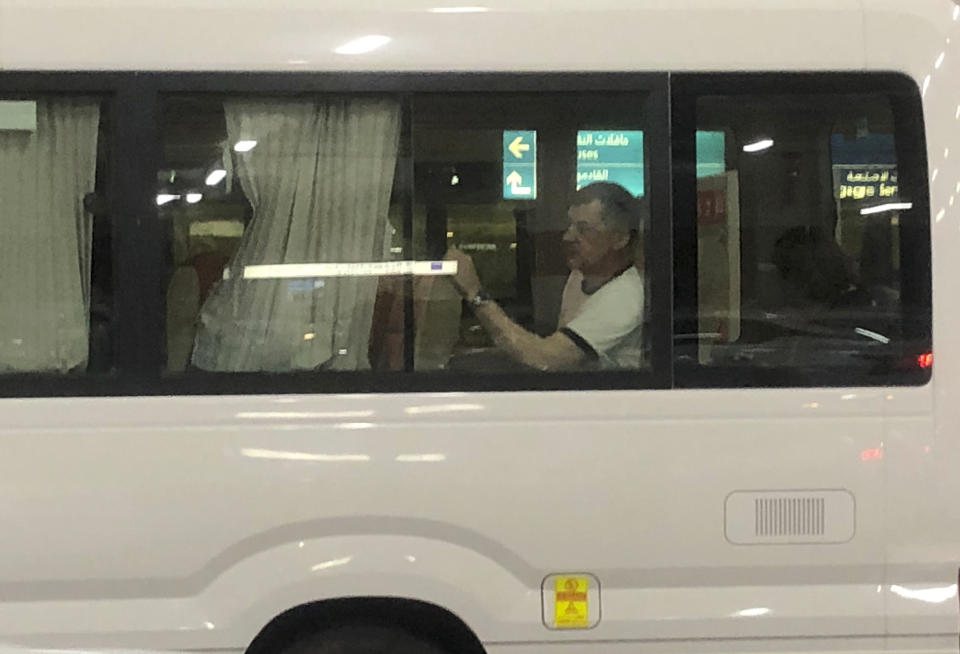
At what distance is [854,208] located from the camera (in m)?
3.11

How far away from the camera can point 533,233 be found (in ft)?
10.1

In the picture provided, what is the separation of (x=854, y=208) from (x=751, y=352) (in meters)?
0.56

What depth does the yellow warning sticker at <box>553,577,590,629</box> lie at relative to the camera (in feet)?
9.84

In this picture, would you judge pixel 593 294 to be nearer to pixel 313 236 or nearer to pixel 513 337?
pixel 513 337

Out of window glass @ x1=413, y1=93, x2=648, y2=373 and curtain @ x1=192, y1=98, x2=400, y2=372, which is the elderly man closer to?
window glass @ x1=413, y1=93, x2=648, y2=373

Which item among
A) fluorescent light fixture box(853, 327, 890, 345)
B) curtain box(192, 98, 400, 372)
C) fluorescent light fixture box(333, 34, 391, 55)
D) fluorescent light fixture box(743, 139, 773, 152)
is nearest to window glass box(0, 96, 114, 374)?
curtain box(192, 98, 400, 372)

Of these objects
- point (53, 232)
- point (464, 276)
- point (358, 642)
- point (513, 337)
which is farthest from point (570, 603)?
point (53, 232)

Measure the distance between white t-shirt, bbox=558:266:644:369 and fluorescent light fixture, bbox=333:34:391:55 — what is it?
3.01 ft

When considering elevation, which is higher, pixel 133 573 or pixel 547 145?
pixel 547 145

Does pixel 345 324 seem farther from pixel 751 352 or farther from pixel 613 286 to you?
pixel 751 352

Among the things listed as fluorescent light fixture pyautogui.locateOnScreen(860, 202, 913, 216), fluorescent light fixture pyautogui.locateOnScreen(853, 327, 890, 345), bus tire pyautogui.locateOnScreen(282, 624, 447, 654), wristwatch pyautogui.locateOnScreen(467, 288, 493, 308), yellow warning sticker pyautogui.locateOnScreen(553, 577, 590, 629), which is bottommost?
bus tire pyautogui.locateOnScreen(282, 624, 447, 654)

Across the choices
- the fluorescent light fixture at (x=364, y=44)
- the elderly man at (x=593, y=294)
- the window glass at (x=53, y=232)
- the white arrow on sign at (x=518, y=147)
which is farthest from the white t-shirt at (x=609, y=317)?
the window glass at (x=53, y=232)

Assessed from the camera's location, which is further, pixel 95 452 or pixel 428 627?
pixel 428 627

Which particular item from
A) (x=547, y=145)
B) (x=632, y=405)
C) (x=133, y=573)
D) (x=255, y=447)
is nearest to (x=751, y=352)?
(x=632, y=405)
